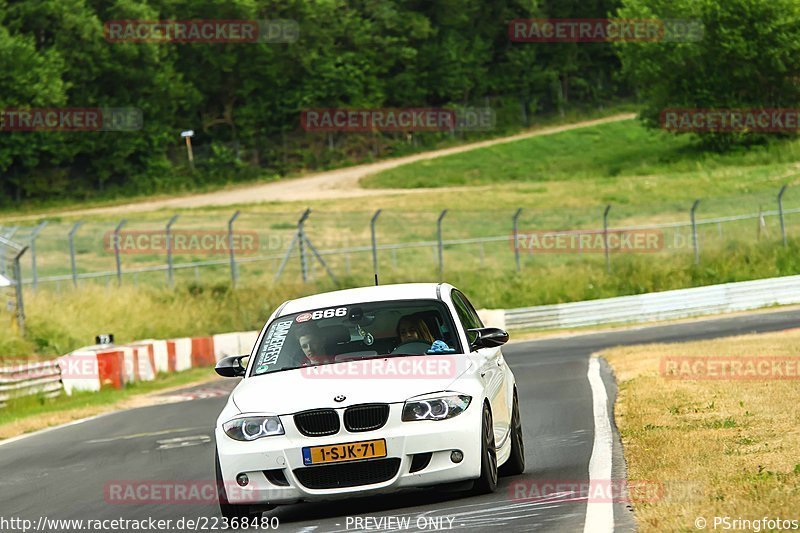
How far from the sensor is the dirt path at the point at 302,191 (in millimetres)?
64250

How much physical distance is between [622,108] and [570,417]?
78085 mm

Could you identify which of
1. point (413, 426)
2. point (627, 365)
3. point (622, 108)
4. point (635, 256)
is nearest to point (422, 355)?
point (413, 426)

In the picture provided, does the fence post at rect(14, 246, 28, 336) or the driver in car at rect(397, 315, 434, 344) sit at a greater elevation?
the driver in car at rect(397, 315, 434, 344)

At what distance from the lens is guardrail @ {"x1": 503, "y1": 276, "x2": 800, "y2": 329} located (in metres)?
35.0

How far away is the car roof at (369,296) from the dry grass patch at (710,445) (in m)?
1.76

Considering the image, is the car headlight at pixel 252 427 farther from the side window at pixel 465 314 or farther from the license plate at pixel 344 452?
the side window at pixel 465 314

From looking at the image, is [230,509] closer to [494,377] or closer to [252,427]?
[252,427]

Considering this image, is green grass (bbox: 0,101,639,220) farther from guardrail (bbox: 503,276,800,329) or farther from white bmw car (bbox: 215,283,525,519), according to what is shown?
white bmw car (bbox: 215,283,525,519)

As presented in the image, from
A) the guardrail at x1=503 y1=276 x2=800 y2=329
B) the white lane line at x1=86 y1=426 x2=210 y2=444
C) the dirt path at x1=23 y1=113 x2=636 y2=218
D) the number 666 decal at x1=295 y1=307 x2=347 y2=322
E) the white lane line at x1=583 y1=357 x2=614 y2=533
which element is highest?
the dirt path at x1=23 y1=113 x2=636 y2=218

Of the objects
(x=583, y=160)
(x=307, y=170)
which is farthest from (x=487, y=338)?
(x=307, y=170)

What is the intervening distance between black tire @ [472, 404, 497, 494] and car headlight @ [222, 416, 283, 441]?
1.23m

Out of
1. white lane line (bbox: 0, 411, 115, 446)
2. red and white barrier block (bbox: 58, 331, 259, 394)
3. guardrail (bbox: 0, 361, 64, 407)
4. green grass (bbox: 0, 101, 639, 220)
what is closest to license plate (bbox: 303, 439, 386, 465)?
white lane line (bbox: 0, 411, 115, 446)

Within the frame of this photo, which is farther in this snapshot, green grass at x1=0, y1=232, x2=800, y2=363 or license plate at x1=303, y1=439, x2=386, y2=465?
green grass at x1=0, y1=232, x2=800, y2=363

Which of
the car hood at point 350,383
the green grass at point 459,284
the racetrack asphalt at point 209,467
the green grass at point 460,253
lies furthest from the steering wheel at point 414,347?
the green grass at point 459,284
